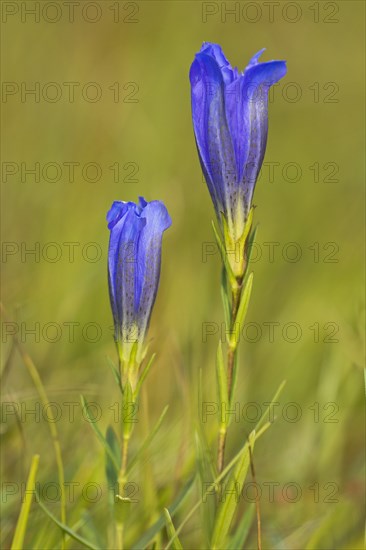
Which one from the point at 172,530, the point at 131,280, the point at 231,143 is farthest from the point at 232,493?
the point at 231,143

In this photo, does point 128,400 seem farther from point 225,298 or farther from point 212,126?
point 212,126

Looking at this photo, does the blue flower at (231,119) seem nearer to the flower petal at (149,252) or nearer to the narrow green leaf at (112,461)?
the flower petal at (149,252)

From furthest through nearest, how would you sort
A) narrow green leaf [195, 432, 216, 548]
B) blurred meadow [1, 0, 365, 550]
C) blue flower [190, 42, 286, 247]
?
1. blurred meadow [1, 0, 365, 550]
2. narrow green leaf [195, 432, 216, 548]
3. blue flower [190, 42, 286, 247]

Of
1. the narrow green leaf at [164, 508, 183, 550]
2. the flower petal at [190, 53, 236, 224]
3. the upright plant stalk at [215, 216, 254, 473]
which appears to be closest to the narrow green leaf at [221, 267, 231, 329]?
the upright plant stalk at [215, 216, 254, 473]

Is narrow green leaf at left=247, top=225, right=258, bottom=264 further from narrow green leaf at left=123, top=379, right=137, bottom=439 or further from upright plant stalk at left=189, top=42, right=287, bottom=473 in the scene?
narrow green leaf at left=123, top=379, right=137, bottom=439

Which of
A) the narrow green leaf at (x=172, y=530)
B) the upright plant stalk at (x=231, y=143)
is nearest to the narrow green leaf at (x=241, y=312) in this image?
the upright plant stalk at (x=231, y=143)

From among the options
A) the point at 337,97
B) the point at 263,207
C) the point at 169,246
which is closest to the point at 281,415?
the point at 169,246
